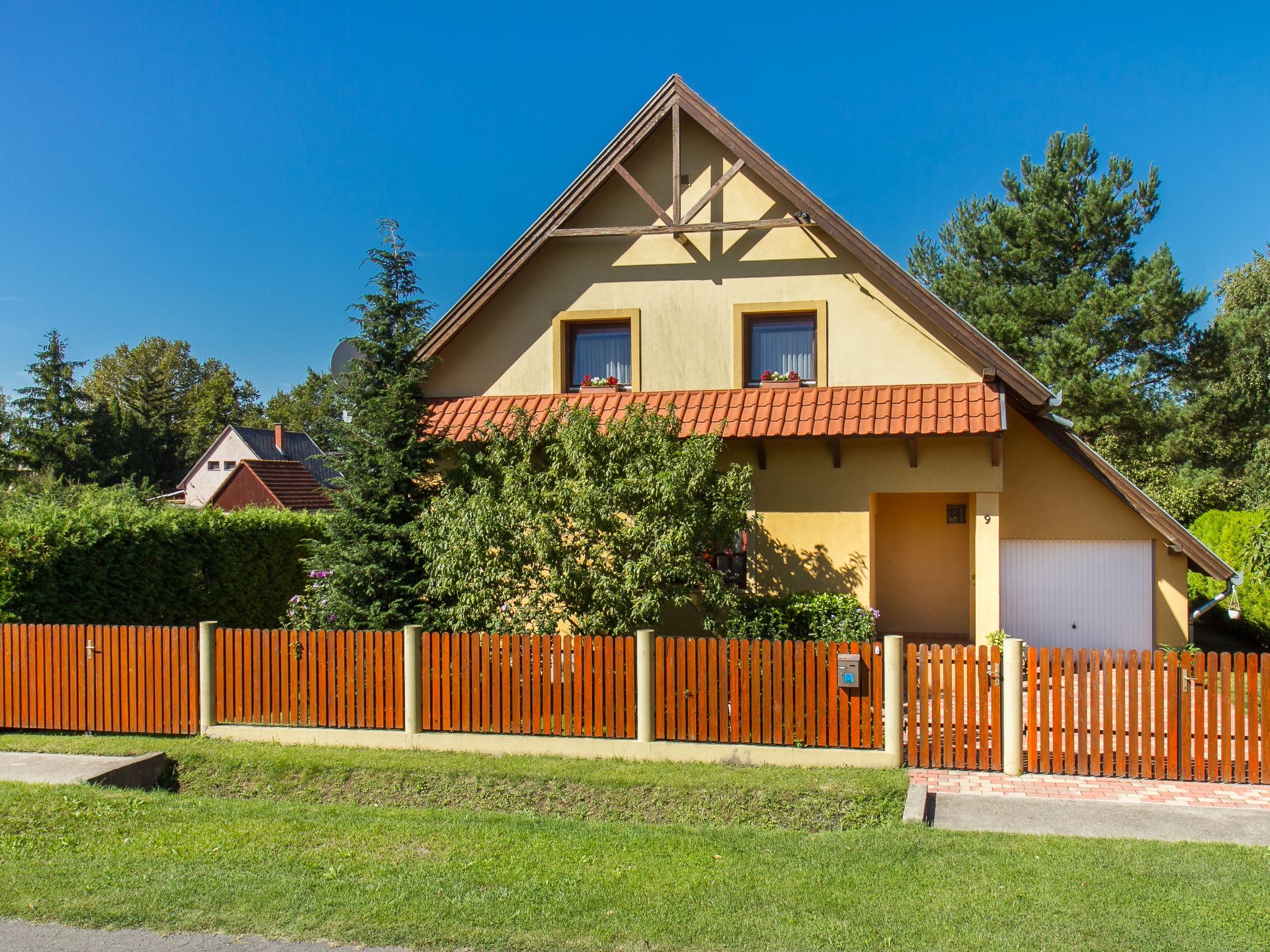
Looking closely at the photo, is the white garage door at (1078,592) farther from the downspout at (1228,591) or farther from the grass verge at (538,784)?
the grass verge at (538,784)

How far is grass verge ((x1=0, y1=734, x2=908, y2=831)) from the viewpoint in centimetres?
852

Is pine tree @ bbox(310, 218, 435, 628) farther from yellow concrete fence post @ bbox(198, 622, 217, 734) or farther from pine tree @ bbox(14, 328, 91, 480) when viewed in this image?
pine tree @ bbox(14, 328, 91, 480)

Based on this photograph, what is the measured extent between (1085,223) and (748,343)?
19.9m

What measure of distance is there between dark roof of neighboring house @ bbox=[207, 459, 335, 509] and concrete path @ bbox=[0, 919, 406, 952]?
20403 millimetres

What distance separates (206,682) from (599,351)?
733 cm

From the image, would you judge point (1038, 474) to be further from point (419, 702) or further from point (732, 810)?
point (419, 702)

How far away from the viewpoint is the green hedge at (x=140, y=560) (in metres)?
11.3

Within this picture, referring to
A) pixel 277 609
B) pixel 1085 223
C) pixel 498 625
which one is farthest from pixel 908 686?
pixel 1085 223

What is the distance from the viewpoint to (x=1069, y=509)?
15.1 m

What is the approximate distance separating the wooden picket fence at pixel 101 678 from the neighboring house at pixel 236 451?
46.3 metres

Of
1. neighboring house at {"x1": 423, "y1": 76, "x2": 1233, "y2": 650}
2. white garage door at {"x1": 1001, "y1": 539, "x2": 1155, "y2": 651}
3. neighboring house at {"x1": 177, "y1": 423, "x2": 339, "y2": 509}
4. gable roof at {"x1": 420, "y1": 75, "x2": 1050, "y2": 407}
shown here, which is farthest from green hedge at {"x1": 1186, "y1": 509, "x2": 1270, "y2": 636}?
neighboring house at {"x1": 177, "y1": 423, "x2": 339, "y2": 509}

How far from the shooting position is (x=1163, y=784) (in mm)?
8773

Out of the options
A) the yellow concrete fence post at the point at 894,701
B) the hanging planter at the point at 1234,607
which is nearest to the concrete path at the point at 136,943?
the yellow concrete fence post at the point at 894,701

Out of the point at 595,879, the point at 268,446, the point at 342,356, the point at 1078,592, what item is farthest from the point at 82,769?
the point at 268,446
